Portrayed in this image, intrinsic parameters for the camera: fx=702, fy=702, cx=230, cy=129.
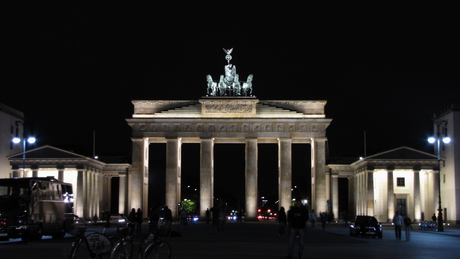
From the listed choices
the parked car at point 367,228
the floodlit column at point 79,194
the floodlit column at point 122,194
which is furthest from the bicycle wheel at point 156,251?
the floodlit column at point 122,194

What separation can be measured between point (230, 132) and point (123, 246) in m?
70.2

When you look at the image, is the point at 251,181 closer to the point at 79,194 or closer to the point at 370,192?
the point at 370,192

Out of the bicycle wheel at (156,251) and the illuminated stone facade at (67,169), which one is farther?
the illuminated stone facade at (67,169)

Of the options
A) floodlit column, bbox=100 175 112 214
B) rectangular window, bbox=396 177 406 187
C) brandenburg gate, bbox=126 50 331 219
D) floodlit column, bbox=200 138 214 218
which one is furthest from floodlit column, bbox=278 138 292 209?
floodlit column, bbox=100 175 112 214

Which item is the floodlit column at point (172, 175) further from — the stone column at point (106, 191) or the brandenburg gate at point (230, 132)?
the stone column at point (106, 191)

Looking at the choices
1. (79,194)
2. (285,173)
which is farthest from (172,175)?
(285,173)

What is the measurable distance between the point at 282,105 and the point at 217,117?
886 centimetres

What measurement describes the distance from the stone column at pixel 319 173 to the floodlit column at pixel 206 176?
1344cm

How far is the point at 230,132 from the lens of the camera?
90.9 metres

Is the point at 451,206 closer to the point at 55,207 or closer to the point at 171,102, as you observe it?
the point at 171,102

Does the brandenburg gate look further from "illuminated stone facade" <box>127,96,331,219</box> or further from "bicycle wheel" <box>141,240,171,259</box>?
"bicycle wheel" <box>141,240,171,259</box>

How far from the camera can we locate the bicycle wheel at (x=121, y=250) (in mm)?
20567

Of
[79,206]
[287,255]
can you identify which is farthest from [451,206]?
[287,255]

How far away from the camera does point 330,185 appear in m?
95.4
